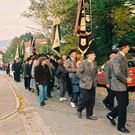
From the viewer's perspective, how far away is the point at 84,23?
1778 cm

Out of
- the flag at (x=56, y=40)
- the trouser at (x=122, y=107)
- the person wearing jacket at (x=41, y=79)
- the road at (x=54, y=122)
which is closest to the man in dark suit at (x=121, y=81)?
the trouser at (x=122, y=107)

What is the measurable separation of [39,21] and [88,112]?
36.9 m

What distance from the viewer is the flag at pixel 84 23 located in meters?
17.9

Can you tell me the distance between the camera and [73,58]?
15.6m

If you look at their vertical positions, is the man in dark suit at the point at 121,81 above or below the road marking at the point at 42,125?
above

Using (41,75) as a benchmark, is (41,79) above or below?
below

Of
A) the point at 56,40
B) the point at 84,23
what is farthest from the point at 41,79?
the point at 56,40

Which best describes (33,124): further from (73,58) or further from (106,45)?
(106,45)

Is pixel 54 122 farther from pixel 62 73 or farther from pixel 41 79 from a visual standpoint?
pixel 62 73

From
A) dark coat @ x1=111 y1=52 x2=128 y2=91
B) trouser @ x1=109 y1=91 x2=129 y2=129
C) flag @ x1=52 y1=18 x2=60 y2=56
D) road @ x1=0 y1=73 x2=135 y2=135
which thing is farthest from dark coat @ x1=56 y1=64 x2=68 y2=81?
trouser @ x1=109 y1=91 x2=129 y2=129

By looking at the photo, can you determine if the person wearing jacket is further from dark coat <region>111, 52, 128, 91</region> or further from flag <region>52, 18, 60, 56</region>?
dark coat <region>111, 52, 128, 91</region>

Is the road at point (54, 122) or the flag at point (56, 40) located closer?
the road at point (54, 122)

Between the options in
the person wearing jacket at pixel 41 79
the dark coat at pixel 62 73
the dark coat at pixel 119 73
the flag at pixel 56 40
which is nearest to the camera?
the dark coat at pixel 119 73

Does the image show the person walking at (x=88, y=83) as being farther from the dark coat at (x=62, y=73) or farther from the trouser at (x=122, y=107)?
the dark coat at (x=62, y=73)
